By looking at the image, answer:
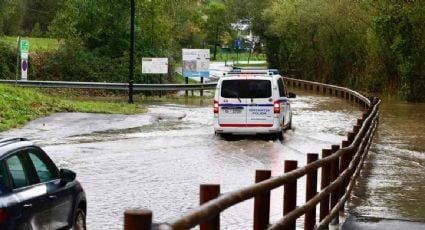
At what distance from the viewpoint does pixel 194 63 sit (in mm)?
43094

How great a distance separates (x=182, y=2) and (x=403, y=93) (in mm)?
35212

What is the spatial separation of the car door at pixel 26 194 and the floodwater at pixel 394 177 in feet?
17.3

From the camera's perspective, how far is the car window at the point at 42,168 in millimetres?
7230

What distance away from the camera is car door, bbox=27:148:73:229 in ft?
23.2

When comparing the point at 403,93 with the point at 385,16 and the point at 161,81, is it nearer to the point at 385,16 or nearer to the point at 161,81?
the point at 385,16

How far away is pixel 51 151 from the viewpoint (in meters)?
17.9

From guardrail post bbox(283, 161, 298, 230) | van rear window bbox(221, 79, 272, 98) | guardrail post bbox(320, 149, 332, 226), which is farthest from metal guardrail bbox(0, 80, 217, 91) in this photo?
guardrail post bbox(283, 161, 298, 230)

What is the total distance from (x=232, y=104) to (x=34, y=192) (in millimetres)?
14968

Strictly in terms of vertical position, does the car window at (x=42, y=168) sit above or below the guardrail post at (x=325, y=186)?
above

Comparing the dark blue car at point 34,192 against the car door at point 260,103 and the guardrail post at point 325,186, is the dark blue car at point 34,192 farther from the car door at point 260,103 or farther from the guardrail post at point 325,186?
the car door at point 260,103

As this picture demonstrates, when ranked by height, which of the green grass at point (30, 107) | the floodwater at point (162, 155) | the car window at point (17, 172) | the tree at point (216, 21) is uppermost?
the tree at point (216, 21)

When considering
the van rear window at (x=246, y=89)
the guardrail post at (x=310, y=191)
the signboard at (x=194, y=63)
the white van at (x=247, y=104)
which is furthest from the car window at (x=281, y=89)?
the signboard at (x=194, y=63)

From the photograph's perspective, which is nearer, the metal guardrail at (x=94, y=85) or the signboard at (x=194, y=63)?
the metal guardrail at (x=94, y=85)

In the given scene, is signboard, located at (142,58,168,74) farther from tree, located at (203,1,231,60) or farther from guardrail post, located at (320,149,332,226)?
tree, located at (203,1,231,60)
